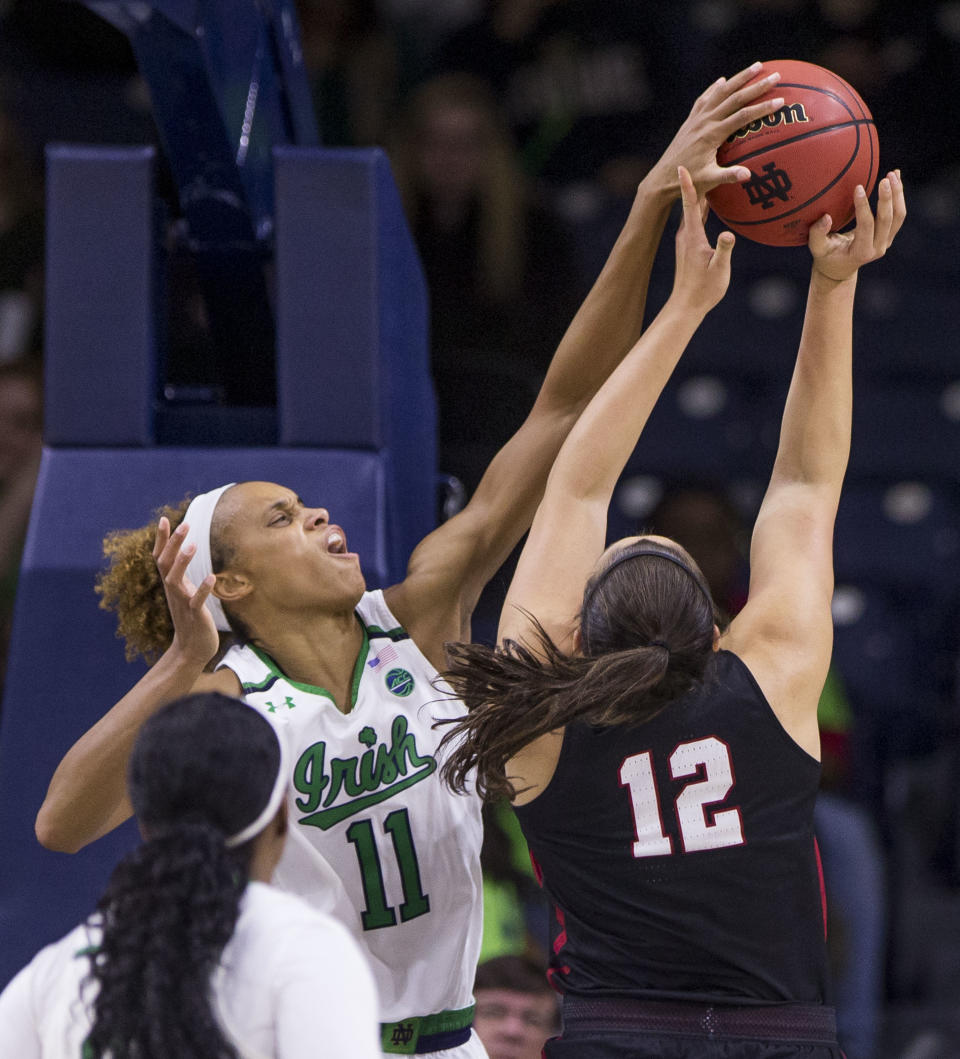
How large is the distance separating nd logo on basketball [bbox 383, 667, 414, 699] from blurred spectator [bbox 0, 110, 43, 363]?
433 cm

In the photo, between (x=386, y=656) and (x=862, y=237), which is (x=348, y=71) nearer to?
(x=386, y=656)

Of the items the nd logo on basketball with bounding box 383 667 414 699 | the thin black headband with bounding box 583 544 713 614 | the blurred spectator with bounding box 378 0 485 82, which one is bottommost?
the nd logo on basketball with bounding box 383 667 414 699

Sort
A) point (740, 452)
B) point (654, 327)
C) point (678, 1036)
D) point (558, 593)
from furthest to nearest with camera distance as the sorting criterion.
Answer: point (740, 452) → point (654, 327) → point (558, 593) → point (678, 1036)

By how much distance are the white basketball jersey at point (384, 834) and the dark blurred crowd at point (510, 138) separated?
5.81 ft

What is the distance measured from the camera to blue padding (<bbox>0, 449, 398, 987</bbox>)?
11.2 ft

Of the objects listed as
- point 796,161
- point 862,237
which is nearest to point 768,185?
point 796,161

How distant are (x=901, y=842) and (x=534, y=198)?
3.63 m

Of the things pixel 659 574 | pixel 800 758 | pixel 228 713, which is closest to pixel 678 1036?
pixel 800 758

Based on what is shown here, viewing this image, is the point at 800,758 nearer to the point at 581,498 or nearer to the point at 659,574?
the point at 659,574

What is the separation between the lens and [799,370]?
2820 mm

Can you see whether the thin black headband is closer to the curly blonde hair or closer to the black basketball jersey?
the black basketball jersey

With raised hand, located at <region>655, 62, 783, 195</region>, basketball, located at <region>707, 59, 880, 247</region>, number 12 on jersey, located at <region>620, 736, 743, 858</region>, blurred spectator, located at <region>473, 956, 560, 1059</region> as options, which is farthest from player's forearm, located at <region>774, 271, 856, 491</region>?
blurred spectator, located at <region>473, 956, 560, 1059</region>

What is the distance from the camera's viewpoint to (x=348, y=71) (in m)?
7.72

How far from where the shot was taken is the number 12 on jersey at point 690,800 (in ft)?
7.48
